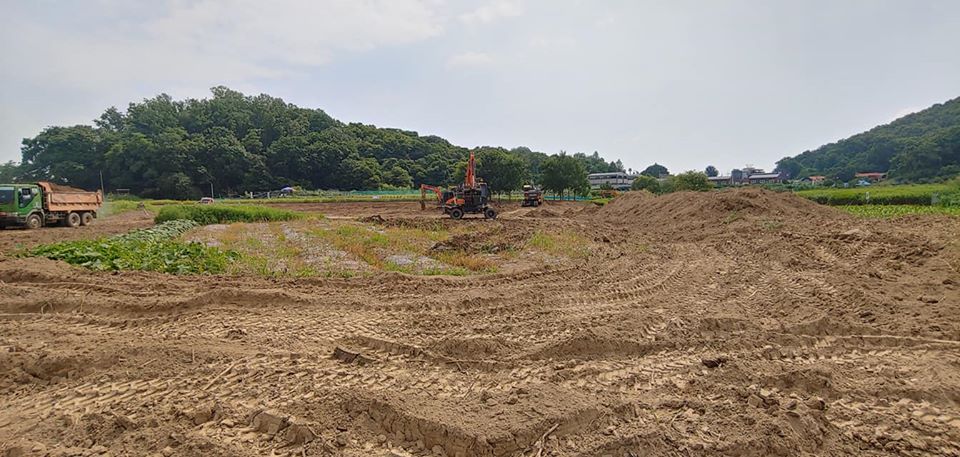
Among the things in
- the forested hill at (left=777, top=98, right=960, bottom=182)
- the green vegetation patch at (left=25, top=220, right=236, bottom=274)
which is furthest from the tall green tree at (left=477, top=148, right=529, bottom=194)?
the forested hill at (left=777, top=98, right=960, bottom=182)

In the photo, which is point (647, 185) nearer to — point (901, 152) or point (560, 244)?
point (901, 152)

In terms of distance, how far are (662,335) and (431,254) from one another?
8.27m

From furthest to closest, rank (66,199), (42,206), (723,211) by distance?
(66,199) → (42,206) → (723,211)

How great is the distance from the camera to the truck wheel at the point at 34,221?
20.4m

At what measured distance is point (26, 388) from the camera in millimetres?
4336

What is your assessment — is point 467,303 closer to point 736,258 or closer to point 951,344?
point 951,344

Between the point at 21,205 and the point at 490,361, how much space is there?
1037 inches

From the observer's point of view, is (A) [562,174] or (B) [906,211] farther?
(A) [562,174]

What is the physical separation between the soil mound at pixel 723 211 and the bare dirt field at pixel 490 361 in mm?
9257

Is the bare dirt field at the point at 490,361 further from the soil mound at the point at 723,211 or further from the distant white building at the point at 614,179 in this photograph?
the distant white building at the point at 614,179

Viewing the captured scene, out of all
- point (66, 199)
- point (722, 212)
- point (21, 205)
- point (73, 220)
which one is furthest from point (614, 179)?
point (21, 205)

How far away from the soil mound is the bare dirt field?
9.26 metres

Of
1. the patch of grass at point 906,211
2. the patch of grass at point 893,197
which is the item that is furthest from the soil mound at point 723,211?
the patch of grass at point 893,197

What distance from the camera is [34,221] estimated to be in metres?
20.6
